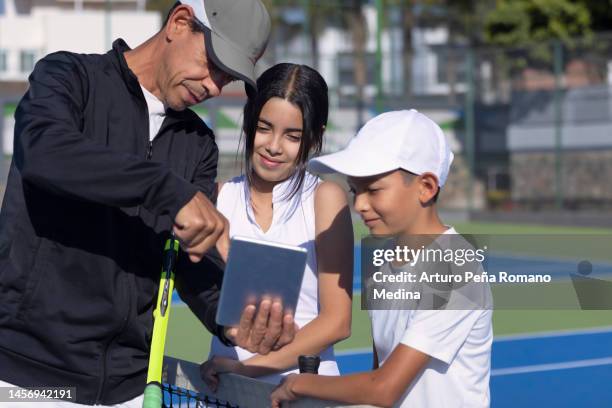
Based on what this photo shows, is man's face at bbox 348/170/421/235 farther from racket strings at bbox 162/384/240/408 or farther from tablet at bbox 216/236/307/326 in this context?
racket strings at bbox 162/384/240/408

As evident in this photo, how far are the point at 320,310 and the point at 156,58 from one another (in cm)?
87

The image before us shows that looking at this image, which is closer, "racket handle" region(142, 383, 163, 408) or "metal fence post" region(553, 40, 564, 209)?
"racket handle" region(142, 383, 163, 408)

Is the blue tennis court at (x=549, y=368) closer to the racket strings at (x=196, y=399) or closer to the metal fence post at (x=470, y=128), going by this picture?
the racket strings at (x=196, y=399)

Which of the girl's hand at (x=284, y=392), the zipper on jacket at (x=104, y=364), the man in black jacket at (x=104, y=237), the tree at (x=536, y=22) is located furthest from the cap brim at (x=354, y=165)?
the tree at (x=536, y=22)

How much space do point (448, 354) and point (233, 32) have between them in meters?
0.92

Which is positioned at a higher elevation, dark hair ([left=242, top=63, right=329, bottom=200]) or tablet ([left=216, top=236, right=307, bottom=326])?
dark hair ([left=242, top=63, right=329, bottom=200])

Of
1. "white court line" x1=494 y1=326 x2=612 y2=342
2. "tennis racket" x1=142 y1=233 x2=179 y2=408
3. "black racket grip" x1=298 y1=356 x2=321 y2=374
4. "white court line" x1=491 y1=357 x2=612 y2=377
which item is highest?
"tennis racket" x1=142 y1=233 x2=179 y2=408

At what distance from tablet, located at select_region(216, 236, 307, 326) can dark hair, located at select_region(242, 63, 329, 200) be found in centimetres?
108

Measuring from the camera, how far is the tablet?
2373mm

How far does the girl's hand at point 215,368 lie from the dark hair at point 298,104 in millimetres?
577

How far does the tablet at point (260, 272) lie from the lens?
7.79 feet

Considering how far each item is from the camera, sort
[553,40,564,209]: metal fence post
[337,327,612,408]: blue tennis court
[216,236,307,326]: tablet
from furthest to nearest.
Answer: [553,40,564,209]: metal fence post → [337,327,612,408]: blue tennis court → [216,236,307,326]: tablet

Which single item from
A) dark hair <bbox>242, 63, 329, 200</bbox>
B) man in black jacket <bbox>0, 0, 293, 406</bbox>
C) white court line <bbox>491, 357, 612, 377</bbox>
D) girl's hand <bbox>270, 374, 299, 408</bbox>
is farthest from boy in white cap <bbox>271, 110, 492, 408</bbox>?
white court line <bbox>491, 357, 612, 377</bbox>

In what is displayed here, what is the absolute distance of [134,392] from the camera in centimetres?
291
